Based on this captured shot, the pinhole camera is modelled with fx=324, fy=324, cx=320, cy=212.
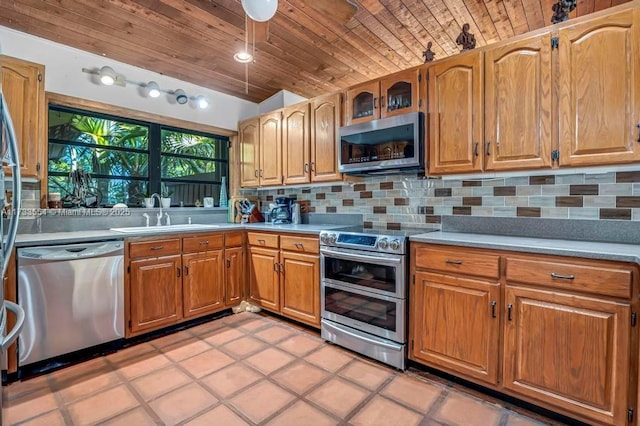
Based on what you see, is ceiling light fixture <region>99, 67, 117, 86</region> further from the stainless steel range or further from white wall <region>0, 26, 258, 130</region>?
the stainless steel range

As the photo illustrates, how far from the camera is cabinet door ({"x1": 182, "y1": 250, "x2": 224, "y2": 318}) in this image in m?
2.92

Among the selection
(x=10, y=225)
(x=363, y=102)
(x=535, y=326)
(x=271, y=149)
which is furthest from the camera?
(x=271, y=149)

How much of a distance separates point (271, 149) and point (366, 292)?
1.98 metres

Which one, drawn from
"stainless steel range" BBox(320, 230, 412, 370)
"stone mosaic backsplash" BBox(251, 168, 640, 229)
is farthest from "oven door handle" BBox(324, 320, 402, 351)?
"stone mosaic backsplash" BBox(251, 168, 640, 229)

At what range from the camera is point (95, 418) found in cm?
175

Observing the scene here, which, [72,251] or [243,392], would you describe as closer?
[243,392]

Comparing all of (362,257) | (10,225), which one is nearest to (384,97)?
(362,257)

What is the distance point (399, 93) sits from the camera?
2576 mm

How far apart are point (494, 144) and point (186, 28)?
2.44 metres

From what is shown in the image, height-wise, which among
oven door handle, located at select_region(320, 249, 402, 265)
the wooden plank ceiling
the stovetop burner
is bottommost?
oven door handle, located at select_region(320, 249, 402, 265)

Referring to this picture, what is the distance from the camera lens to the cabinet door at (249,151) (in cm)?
380

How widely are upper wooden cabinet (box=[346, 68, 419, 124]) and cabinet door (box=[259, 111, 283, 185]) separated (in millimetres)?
958

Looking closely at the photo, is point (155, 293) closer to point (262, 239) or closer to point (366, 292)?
point (262, 239)

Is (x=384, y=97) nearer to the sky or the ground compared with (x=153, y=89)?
nearer to the ground
